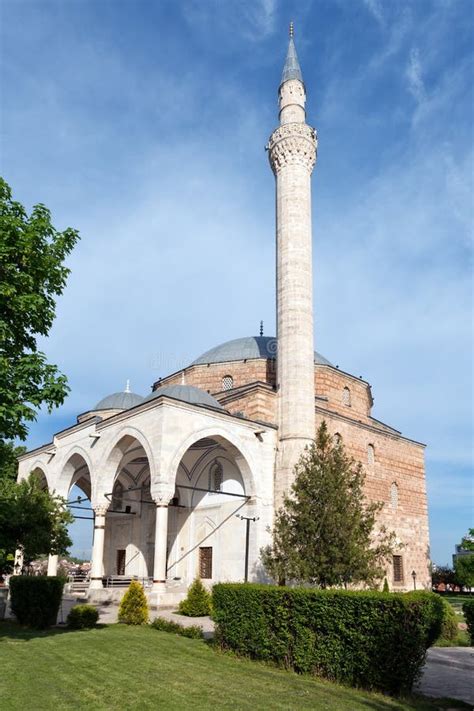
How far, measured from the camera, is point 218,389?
77.8 ft

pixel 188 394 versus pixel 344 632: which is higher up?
pixel 188 394

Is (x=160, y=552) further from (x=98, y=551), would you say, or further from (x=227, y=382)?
(x=227, y=382)

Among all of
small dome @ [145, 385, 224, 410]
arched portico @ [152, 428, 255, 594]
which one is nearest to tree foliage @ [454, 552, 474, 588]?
arched portico @ [152, 428, 255, 594]

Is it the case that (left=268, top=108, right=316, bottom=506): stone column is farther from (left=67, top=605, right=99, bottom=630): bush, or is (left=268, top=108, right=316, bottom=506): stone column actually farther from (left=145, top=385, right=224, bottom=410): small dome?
(left=67, top=605, right=99, bottom=630): bush

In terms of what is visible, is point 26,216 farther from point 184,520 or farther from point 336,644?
point 184,520

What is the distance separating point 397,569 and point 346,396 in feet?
21.8

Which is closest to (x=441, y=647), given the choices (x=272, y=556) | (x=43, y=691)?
(x=272, y=556)

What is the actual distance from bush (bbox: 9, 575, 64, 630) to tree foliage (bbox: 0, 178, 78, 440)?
4899 millimetres

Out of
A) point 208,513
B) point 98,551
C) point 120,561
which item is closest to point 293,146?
point 208,513

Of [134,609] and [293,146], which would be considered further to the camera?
[293,146]

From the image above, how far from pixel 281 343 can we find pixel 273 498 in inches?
186

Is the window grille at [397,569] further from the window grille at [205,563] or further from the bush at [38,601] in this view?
the bush at [38,601]

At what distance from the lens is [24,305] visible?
27.3 feet

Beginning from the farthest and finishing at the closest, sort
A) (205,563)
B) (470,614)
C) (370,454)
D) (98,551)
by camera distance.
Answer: (370,454) → (205,563) → (98,551) → (470,614)
